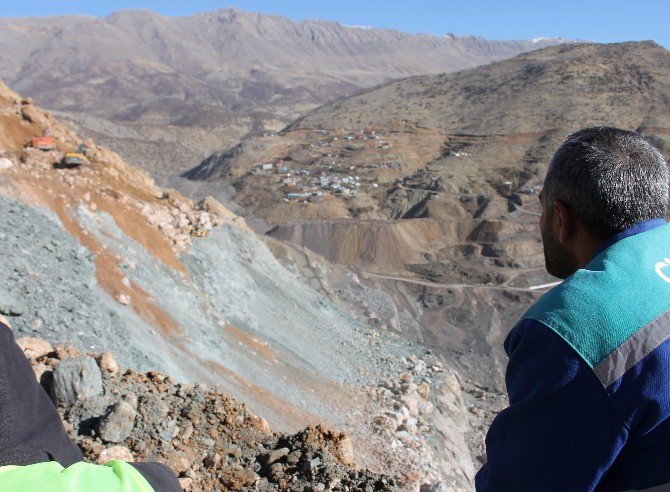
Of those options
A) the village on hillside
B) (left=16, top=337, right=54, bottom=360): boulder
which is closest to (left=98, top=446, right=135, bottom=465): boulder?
(left=16, top=337, right=54, bottom=360): boulder

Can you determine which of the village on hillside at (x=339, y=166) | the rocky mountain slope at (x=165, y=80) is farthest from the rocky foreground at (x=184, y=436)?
the rocky mountain slope at (x=165, y=80)

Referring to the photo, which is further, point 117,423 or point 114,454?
point 117,423

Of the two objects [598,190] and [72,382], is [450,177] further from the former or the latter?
[598,190]

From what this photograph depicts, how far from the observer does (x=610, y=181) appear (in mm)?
1818

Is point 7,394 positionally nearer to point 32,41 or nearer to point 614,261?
point 614,261

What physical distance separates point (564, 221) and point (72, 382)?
5.18 metres

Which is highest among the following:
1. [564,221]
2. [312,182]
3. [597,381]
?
[564,221]

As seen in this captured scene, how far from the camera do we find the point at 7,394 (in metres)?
1.66

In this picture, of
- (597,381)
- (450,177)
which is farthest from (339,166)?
(597,381)

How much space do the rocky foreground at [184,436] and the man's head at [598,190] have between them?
160 inches

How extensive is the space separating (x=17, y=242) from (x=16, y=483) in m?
9.57

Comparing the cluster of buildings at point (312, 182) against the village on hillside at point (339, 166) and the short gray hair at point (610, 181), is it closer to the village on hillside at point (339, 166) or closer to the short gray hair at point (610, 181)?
the village on hillside at point (339, 166)

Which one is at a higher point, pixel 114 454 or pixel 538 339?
pixel 538 339

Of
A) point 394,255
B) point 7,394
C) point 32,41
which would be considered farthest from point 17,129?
point 32,41
